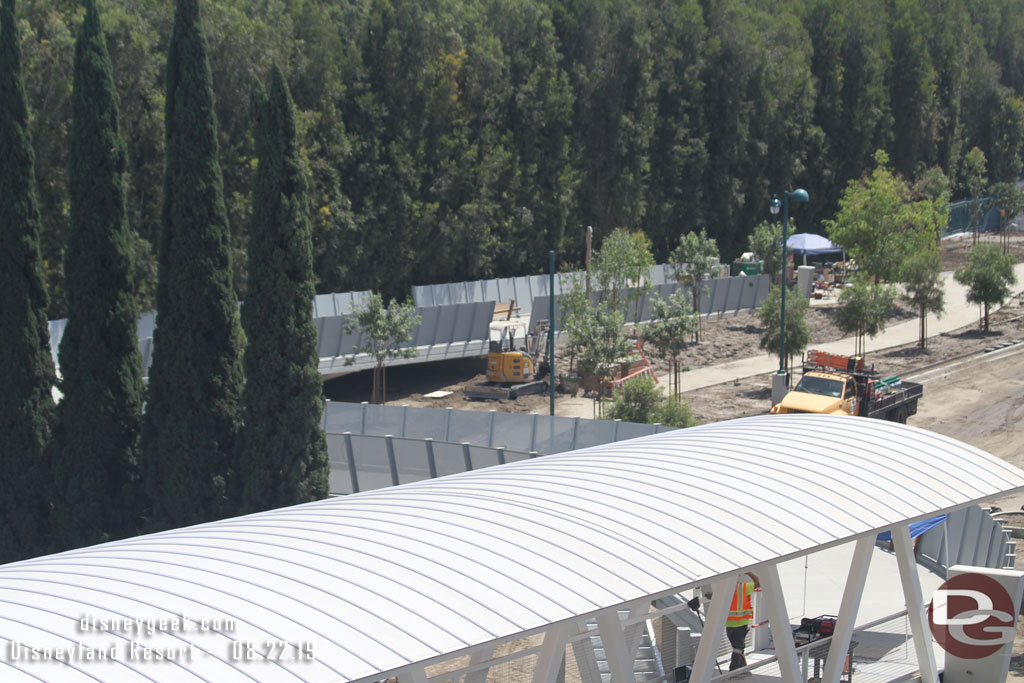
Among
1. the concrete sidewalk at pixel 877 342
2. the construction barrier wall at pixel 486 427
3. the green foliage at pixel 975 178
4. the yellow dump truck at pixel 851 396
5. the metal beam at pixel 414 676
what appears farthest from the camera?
the green foliage at pixel 975 178

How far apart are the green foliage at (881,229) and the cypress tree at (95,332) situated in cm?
3698

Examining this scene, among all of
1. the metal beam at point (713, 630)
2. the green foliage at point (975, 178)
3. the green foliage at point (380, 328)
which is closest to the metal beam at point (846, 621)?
the metal beam at point (713, 630)

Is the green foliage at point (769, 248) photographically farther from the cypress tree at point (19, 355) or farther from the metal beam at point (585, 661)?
the metal beam at point (585, 661)

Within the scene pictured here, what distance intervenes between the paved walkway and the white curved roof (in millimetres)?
22956

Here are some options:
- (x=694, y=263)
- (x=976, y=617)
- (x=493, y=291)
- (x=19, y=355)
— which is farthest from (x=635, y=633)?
(x=694, y=263)

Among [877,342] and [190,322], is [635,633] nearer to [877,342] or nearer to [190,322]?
[190,322]

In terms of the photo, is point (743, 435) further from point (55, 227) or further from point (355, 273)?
point (355, 273)

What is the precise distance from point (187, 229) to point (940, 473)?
50.6 feet

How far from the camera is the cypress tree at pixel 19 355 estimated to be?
21.4 metres

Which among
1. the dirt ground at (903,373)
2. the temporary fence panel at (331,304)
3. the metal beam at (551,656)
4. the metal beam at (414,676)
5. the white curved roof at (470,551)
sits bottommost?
the dirt ground at (903,373)

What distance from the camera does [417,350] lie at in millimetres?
38469

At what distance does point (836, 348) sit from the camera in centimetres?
4381

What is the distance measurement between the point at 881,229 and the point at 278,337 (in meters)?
39.8

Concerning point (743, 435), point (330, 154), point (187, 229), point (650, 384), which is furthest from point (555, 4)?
point (743, 435)
